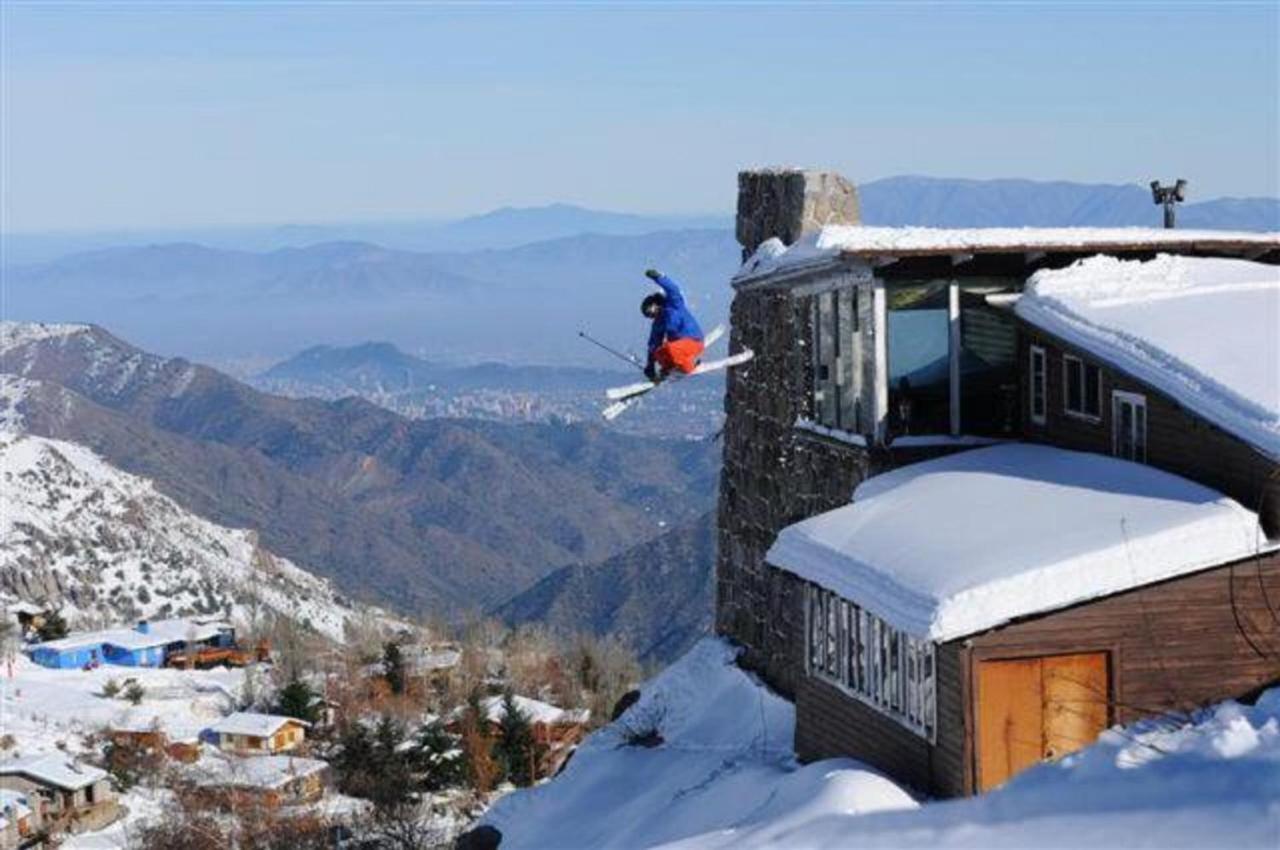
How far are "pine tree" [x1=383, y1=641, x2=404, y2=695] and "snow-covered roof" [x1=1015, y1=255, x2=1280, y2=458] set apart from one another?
168 ft

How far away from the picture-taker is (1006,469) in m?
17.4

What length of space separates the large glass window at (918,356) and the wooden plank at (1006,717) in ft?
15.5

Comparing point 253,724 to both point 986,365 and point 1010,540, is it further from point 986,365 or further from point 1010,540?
point 1010,540

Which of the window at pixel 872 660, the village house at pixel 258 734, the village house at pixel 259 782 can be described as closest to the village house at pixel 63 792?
the village house at pixel 259 782

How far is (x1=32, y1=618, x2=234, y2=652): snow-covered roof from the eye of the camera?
277 ft

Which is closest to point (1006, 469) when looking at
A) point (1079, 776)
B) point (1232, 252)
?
point (1232, 252)

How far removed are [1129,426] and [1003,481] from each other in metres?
1.28

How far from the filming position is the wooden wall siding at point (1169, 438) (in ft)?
47.8

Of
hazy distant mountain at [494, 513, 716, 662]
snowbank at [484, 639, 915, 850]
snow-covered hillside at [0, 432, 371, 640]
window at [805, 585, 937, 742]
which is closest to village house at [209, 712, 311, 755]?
snowbank at [484, 639, 915, 850]

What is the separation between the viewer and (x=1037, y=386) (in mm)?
18594

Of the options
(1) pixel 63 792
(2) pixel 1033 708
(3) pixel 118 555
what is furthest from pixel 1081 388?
(3) pixel 118 555

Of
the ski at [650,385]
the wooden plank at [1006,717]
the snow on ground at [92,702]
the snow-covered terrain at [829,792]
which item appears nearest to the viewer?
the snow-covered terrain at [829,792]

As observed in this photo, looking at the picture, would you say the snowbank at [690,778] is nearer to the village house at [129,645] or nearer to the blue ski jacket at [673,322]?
the blue ski jacket at [673,322]

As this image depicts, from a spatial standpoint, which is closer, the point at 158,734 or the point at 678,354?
the point at 678,354
